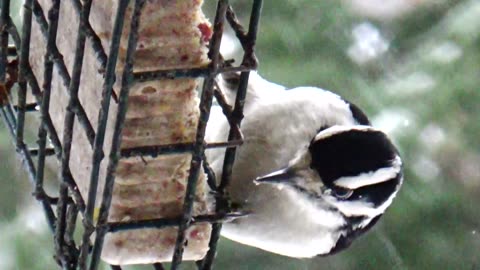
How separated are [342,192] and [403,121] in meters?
0.74

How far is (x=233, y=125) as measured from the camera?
138 centimetres

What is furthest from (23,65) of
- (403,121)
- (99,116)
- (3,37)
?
(403,121)

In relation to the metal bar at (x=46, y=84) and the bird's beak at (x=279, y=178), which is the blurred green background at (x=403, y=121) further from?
the metal bar at (x=46, y=84)

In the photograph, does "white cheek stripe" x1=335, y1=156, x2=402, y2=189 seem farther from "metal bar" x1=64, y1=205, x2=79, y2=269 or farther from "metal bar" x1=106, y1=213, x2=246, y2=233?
"metal bar" x1=64, y1=205, x2=79, y2=269

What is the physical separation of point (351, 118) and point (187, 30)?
0.61 metres

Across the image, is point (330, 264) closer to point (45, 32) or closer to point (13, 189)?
point (13, 189)

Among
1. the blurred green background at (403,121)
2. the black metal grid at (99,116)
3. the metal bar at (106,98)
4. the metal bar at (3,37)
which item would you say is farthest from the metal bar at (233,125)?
the blurred green background at (403,121)

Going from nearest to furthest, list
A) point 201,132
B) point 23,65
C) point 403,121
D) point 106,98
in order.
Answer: point 106,98 < point 201,132 < point 23,65 < point 403,121

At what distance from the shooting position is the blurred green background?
2.34m

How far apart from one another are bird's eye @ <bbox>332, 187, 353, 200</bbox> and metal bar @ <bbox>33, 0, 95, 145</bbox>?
1.66 ft

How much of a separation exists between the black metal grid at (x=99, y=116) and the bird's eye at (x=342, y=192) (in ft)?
0.82

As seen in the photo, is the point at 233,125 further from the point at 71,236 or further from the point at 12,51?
the point at 12,51

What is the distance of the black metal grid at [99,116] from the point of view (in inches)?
46.3

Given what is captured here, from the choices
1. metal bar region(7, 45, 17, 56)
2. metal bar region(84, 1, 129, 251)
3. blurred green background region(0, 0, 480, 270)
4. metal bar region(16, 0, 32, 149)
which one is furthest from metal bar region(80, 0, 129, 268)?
blurred green background region(0, 0, 480, 270)
